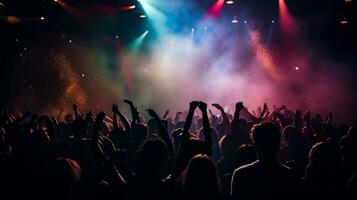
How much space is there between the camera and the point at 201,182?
2.52 meters

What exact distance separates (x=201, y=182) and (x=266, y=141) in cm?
80

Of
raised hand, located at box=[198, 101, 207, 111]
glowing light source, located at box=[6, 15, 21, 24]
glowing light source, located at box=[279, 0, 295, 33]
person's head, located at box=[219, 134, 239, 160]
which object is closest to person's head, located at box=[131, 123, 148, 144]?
person's head, located at box=[219, 134, 239, 160]

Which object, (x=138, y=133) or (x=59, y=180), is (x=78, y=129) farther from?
(x=59, y=180)

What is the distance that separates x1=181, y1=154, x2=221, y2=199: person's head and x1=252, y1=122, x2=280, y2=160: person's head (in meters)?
0.60

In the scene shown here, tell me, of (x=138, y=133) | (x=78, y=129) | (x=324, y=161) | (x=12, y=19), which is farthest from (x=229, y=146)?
(x=12, y=19)

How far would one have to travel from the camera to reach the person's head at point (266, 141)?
297cm

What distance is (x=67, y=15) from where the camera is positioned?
656 inches

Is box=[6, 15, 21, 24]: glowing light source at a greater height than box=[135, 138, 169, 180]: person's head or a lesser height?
greater

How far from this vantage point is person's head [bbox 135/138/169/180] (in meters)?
2.81

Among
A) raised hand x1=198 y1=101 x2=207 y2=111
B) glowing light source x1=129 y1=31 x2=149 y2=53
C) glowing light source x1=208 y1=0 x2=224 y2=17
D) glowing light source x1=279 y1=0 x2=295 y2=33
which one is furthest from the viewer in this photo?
glowing light source x1=129 y1=31 x2=149 y2=53

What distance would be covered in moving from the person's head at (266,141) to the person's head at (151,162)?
2.69ft

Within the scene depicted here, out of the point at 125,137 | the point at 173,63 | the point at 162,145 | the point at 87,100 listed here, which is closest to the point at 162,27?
the point at 173,63

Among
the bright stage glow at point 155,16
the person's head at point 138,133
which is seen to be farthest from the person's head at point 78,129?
the bright stage glow at point 155,16

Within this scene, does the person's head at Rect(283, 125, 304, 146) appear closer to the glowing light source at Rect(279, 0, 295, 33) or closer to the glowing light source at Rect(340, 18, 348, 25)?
the glowing light source at Rect(279, 0, 295, 33)
